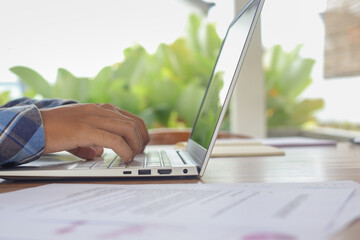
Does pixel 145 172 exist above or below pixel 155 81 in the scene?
below

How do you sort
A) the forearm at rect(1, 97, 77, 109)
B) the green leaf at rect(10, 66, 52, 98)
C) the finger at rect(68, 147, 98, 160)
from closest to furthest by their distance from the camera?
the finger at rect(68, 147, 98, 160) → the forearm at rect(1, 97, 77, 109) → the green leaf at rect(10, 66, 52, 98)

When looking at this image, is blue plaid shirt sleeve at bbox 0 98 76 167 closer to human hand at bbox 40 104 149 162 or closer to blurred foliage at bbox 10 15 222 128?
human hand at bbox 40 104 149 162

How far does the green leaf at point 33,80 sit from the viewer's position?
268 centimetres

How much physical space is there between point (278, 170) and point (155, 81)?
2.37 m

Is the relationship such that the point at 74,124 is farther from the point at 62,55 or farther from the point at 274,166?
the point at 62,55

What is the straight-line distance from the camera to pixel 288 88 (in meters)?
3.30

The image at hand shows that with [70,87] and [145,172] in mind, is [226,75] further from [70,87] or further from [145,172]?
[70,87]

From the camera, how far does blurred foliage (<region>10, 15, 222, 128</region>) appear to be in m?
2.81

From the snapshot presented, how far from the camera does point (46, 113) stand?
641mm

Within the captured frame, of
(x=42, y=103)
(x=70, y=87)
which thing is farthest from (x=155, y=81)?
(x=42, y=103)

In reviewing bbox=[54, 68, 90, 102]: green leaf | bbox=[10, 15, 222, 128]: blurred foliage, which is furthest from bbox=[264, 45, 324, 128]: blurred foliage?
bbox=[54, 68, 90, 102]: green leaf

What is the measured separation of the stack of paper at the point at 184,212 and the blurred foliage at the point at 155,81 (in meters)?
2.36

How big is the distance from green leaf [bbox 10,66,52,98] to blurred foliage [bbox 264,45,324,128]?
162 cm

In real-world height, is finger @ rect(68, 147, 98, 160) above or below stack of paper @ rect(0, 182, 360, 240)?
below
